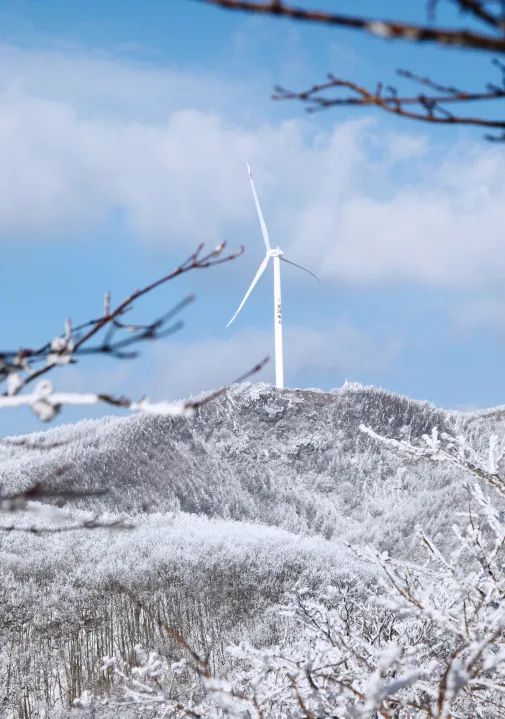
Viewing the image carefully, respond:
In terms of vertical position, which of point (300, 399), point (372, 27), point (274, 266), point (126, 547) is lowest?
point (372, 27)

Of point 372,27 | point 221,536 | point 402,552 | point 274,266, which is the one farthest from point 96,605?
point 274,266

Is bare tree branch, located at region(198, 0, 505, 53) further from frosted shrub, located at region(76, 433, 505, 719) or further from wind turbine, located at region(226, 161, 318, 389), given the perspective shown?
wind turbine, located at region(226, 161, 318, 389)

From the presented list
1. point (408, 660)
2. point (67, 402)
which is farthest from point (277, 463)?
point (67, 402)

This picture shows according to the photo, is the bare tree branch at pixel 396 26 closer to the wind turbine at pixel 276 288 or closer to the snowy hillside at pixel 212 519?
the snowy hillside at pixel 212 519

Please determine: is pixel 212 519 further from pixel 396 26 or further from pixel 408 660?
pixel 396 26

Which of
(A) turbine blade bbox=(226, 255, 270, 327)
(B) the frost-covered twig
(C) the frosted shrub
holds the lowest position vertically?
(C) the frosted shrub

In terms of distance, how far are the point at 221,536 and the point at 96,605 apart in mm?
2351

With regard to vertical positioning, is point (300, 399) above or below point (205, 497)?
above

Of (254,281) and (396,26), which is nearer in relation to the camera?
(396,26)

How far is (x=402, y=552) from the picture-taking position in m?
14.1

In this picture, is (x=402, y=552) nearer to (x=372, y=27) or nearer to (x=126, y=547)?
(x=126, y=547)

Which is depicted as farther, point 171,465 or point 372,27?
point 171,465

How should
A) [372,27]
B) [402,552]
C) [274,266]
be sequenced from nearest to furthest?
[372,27] < [402,552] < [274,266]

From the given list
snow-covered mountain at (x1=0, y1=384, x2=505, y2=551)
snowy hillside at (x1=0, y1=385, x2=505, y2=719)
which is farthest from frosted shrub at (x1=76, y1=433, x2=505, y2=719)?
snow-covered mountain at (x1=0, y1=384, x2=505, y2=551)
